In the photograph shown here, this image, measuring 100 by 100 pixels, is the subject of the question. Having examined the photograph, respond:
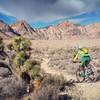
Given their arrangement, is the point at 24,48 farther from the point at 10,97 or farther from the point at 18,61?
the point at 10,97

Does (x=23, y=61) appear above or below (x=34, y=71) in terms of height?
above

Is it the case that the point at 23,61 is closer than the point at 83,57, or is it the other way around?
the point at 83,57

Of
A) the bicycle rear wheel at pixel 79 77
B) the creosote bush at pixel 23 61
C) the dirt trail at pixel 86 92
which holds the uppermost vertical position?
the creosote bush at pixel 23 61

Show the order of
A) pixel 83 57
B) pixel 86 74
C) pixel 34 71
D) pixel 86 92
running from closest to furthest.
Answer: pixel 34 71
pixel 86 92
pixel 83 57
pixel 86 74

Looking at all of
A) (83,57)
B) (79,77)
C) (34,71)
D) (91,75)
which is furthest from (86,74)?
(34,71)

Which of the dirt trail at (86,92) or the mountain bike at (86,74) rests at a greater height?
the mountain bike at (86,74)

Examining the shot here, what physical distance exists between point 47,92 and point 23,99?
2.65ft

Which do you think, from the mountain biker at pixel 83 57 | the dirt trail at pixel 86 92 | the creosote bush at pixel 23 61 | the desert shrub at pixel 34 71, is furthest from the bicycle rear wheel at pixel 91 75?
the desert shrub at pixel 34 71

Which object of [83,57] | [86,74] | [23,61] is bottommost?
[86,74]

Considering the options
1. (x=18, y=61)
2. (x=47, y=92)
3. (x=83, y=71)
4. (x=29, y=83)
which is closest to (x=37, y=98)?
(x=47, y=92)

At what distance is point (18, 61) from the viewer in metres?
16.7

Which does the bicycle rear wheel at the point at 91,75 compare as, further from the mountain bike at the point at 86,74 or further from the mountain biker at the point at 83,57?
the mountain biker at the point at 83,57

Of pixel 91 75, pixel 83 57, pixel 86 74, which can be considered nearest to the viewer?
pixel 83 57

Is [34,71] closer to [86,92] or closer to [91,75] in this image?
[86,92]
